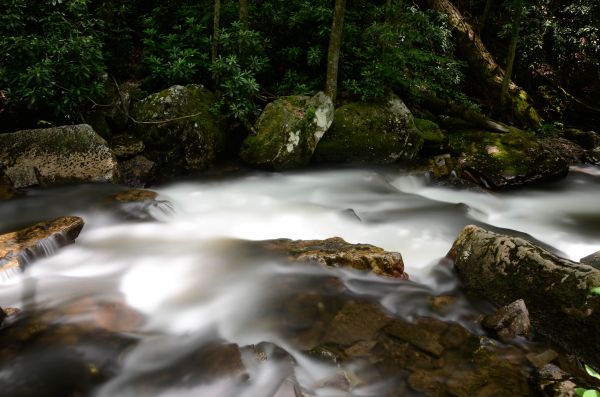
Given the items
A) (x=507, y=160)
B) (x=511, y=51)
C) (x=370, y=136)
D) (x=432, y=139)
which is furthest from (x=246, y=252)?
(x=511, y=51)

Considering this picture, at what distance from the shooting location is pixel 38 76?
707 centimetres

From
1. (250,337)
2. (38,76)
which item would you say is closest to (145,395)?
(250,337)

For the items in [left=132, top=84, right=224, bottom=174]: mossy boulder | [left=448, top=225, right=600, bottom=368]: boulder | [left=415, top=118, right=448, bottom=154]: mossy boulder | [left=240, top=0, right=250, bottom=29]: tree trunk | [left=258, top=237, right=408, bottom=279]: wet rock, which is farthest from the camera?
[left=415, top=118, right=448, bottom=154]: mossy boulder

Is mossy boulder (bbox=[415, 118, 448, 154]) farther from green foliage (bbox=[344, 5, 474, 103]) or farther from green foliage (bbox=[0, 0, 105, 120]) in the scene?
green foliage (bbox=[0, 0, 105, 120])

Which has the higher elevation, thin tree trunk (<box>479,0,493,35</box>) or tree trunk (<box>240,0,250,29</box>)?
thin tree trunk (<box>479,0,493,35</box>)

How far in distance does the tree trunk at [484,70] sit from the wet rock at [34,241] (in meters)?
13.2

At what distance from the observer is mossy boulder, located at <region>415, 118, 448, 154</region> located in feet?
33.3

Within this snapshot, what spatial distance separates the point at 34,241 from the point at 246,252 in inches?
104

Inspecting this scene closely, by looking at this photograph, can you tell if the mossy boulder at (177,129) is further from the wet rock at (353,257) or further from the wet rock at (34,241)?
the wet rock at (353,257)

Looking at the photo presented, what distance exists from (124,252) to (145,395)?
277 cm

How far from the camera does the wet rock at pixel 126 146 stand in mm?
8203

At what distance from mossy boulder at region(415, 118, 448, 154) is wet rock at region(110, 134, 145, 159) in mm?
6708

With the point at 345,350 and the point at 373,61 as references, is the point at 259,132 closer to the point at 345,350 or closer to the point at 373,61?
the point at 373,61

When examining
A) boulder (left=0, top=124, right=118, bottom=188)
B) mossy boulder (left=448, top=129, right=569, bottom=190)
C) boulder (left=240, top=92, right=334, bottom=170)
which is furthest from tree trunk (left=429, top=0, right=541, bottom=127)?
boulder (left=0, top=124, right=118, bottom=188)
